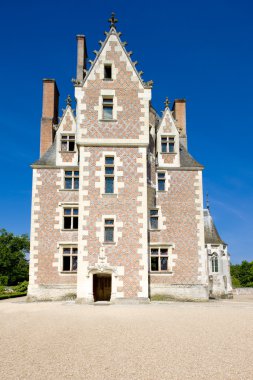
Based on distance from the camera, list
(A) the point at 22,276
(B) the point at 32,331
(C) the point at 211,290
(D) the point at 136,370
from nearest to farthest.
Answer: (D) the point at 136,370 → (B) the point at 32,331 → (C) the point at 211,290 → (A) the point at 22,276

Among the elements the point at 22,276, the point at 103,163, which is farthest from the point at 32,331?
the point at 22,276

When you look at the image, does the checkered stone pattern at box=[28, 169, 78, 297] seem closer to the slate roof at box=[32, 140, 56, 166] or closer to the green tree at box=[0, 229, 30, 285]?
the slate roof at box=[32, 140, 56, 166]

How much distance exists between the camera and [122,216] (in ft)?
76.4

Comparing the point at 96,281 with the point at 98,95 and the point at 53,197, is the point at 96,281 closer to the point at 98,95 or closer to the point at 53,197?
the point at 53,197

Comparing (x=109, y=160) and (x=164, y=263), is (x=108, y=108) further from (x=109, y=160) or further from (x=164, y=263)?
(x=164, y=263)

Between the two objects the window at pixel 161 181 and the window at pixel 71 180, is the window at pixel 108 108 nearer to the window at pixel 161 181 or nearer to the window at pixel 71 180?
the window at pixel 71 180

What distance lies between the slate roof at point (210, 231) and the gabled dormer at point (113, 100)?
657 inches

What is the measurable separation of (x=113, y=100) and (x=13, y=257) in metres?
47.2

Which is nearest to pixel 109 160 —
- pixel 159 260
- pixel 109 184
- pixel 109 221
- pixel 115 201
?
pixel 109 184

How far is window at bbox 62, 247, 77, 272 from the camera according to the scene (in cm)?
2525

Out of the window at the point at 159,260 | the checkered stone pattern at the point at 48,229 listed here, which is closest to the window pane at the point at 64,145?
the checkered stone pattern at the point at 48,229

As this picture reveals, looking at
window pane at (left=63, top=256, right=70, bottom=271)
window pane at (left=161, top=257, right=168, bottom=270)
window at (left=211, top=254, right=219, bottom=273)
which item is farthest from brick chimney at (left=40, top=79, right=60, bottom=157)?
window at (left=211, top=254, right=219, bottom=273)

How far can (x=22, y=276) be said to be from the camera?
64250mm

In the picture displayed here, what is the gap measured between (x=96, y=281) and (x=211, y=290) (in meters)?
16.3
